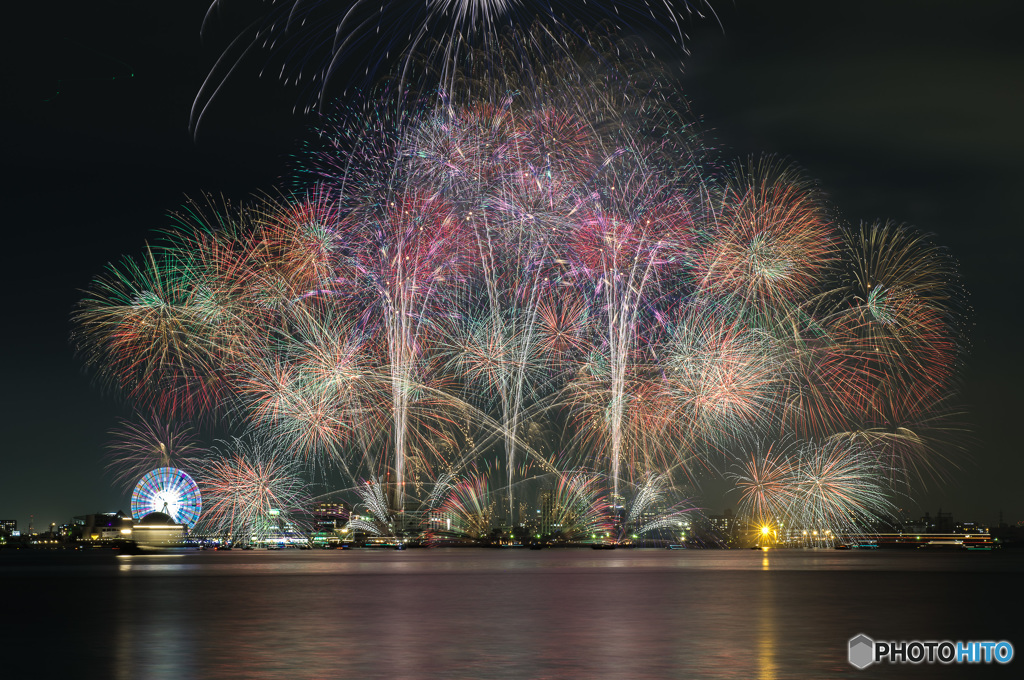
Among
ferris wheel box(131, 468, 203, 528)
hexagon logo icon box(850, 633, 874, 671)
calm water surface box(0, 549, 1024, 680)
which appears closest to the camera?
calm water surface box(0, 549, 1024, 680)

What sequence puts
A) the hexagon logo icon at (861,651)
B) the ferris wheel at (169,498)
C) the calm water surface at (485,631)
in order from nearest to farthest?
the calm water surface at (485,631) → the hexagon logo icon at (861,651) → the ferris wheel at (169,498)

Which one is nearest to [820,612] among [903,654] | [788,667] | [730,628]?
[730,628]

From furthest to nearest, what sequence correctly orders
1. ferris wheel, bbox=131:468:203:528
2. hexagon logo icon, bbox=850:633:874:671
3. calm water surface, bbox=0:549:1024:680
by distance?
ferris wheel, bbox=131:468:203:528 → hexagon logo icon, bbox=850:633:874:671 → calm water surface, bbox=0:549:1024:680

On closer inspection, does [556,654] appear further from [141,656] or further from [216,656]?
[141,656]

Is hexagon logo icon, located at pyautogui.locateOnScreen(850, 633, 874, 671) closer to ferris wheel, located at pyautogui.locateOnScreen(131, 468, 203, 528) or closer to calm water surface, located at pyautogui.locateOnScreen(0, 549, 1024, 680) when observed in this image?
calm water surface, located at pyautogui.locateOnScreen(0, 549, 1024, 680)

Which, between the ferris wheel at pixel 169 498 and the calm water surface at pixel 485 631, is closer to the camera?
the calm water surface at pixel 485 631

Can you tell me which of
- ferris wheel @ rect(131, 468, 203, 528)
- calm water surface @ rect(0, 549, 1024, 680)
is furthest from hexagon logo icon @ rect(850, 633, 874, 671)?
ferris wheel @ rect(131, 468, 203, 528)

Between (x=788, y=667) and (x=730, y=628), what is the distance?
7.28 meters

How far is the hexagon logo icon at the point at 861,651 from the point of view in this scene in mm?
18344

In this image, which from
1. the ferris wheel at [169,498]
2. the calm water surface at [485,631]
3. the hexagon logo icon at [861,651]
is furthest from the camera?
the ferris wheel at [169,498]

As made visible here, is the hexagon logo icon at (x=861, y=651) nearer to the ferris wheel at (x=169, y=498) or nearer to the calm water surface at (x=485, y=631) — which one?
the calm water surface at (x=485, y=631)

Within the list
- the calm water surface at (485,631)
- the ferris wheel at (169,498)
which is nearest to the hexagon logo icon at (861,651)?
the calm water surface at (485,631)

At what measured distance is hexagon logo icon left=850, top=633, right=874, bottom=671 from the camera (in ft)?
60.2

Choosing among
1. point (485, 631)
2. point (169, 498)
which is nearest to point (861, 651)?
point (485, 631)
